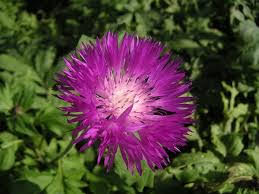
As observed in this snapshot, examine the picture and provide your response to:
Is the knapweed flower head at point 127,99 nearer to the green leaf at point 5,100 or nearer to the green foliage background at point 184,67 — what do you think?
the green foliage background at point 184,67

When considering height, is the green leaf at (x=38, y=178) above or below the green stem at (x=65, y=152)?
below

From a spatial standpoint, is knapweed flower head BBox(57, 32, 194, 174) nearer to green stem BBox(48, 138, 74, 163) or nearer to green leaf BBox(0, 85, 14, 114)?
green stem BBox(48, 138, 74, 163)

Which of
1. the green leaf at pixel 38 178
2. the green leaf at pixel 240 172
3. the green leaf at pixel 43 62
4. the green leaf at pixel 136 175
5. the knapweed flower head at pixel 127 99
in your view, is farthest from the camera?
the green leaf at pixel 43 62

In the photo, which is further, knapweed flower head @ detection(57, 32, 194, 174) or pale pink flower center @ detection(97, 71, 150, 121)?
pale pink flower center @ detection(97, 71, 150, 121)

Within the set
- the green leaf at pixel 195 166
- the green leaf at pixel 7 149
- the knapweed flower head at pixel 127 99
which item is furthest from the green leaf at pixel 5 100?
the green leaf at pixel 195 166

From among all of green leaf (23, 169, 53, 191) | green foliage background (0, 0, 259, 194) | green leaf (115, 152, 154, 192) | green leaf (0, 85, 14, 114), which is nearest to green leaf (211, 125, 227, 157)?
green foliage background (0, 0, 259, 194)

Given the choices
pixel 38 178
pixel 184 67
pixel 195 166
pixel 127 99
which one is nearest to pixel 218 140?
pixel 195 166

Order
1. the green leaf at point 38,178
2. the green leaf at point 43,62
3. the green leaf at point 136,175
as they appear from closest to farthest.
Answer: the green leaf at point 136,175, the green leaf at point 38,178, the green leaf at point 43,62

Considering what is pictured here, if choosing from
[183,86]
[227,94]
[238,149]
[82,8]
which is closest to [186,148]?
[238,149]
